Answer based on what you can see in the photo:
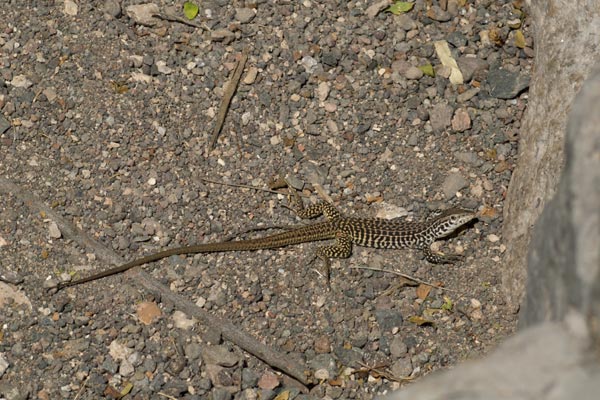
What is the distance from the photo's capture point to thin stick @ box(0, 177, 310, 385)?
5918 mm

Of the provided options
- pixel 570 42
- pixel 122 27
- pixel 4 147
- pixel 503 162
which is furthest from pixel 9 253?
pixel 570 42

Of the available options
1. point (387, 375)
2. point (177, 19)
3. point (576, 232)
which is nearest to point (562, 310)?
point (576, 232)

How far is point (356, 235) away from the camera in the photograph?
669 centimetres

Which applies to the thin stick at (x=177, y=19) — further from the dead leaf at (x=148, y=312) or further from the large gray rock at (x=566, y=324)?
the large gray rock at (x=566, y=324)

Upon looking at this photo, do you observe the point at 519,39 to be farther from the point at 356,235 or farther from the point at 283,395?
the point at 283,395

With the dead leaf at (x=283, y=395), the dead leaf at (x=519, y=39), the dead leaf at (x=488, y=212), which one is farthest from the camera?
the dead leaf at (x=519, y=39)

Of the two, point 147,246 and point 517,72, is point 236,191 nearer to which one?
point 147,246

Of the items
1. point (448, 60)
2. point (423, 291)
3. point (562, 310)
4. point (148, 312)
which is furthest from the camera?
point (448, 60)

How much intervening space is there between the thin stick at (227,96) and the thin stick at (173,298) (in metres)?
Result: 1.26

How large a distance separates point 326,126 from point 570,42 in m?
2.05

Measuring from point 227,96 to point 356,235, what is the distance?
5.28ft

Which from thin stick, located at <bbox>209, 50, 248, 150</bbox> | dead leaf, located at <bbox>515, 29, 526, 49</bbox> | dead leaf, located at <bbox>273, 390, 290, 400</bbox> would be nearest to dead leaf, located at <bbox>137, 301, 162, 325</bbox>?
dead leaf, located at <bbox>273, 390, 290, 400</bbox>

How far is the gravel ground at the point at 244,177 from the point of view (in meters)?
5.99

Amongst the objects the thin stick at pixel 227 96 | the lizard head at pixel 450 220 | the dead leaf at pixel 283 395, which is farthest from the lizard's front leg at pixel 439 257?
the thin stick at pixel 227 96
